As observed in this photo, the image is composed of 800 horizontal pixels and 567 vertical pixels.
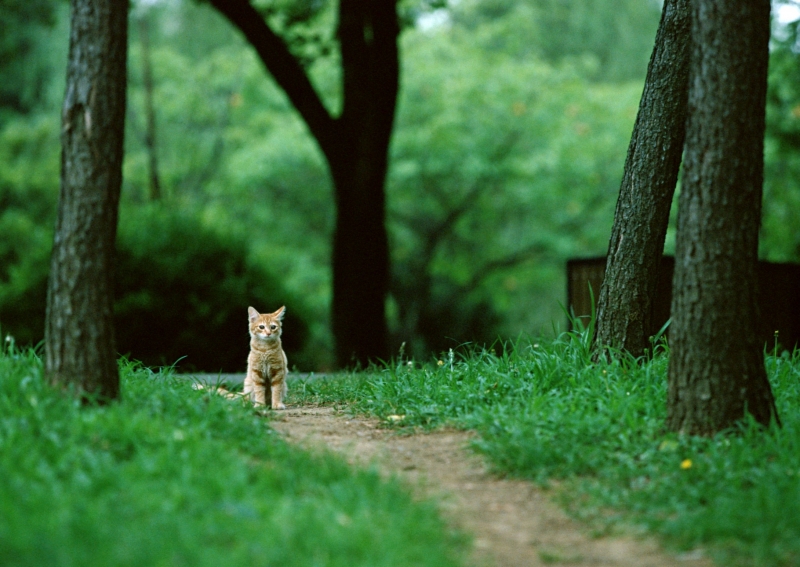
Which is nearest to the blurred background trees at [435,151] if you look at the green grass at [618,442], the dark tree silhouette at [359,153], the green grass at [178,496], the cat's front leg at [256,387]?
the dark tree silhouette at [359,153]

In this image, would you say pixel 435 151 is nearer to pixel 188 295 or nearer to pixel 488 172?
pixel 488 172

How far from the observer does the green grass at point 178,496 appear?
325cm

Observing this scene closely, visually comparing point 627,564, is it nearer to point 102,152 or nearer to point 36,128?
point 102,152

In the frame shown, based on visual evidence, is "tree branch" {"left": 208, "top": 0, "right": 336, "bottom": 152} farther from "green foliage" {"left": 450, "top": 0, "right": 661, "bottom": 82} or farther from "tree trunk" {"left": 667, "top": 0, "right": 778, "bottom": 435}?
"green foliage" {"left": 450, "top": 0, "right": 661, "bottom": 82}

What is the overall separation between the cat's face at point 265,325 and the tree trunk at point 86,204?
183 cm

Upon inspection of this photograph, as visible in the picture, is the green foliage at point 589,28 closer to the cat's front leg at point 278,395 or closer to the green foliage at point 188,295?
the green foliage at point 188,295

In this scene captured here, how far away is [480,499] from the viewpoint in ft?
14.4

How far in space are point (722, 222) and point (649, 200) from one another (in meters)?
1.34

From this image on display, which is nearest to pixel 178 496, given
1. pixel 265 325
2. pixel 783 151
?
pixel 265 325

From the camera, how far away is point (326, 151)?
38.1 ft

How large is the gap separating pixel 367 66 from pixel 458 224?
36.8ft

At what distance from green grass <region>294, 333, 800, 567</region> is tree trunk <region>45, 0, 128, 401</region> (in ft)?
6.74

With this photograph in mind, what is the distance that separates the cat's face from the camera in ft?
20.9

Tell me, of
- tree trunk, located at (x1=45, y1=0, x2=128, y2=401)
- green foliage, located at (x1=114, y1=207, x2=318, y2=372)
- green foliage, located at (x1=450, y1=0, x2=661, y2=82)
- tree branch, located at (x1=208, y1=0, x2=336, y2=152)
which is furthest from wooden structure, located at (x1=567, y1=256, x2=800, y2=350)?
green foliage, located at (x1=450, y1=0, x2=661, y2=82)
